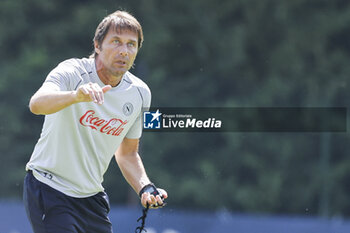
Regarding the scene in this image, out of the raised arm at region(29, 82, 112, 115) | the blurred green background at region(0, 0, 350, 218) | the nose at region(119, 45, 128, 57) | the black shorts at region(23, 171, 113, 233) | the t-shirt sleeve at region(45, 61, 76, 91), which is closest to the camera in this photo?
the raised arm at region(29, 82, 112, 115)

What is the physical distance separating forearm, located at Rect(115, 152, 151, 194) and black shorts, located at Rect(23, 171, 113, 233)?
1.25 feet

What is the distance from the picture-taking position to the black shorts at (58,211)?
3.82 meters

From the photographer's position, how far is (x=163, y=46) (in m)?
17.4

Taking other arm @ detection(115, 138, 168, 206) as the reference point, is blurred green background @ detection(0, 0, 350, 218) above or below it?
above

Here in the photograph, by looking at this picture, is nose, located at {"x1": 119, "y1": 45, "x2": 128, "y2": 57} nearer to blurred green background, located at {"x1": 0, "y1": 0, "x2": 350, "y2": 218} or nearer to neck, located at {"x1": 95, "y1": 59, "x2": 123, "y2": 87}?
neck, located at {"x1": 95, "y1": 59, "x2": 123, "y2": 87}

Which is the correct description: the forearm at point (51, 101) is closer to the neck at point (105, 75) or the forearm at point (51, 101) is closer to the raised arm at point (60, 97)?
the raised arm at point (60, 97)

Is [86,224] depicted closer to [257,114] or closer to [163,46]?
[257,114]

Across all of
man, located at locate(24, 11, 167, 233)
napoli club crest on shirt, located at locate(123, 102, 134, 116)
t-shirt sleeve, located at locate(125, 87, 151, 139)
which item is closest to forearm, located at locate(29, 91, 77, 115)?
man, located at locate(24, 11, 167, 233)

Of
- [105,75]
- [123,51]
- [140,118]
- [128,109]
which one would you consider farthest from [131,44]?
[140,118]

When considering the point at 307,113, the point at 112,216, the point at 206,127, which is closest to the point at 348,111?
the point at 307,113

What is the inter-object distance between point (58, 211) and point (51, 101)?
76 cm

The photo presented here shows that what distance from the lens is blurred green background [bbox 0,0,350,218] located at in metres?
14.6

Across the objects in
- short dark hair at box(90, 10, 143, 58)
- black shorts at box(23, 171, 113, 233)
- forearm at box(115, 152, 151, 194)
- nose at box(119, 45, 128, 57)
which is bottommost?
black shorts at box(23, 171, 113, 233)

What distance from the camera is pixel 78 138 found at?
156 inches
